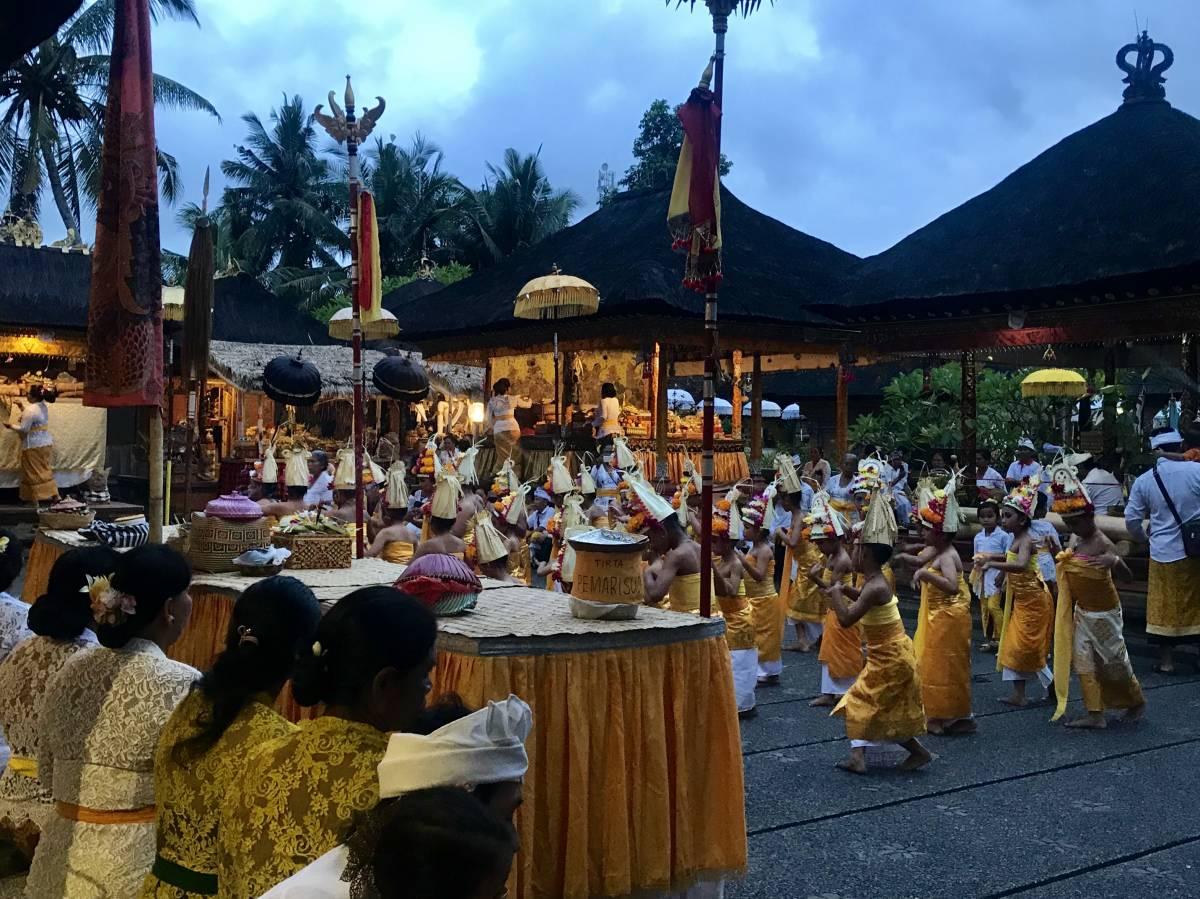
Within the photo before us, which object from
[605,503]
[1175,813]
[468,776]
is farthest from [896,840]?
[605,503]

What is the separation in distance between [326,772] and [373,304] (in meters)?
6.44

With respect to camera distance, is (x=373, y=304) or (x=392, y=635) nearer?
(x=392, y=635)

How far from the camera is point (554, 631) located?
393 cm

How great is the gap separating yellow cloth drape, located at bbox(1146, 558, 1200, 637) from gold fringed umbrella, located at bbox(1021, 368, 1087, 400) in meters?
8.72

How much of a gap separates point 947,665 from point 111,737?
588cm

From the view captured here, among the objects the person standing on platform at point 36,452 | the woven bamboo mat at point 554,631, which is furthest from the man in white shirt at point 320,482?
the woven bamboo mat at point 554,631

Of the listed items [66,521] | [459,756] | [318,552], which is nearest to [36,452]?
[66,521]

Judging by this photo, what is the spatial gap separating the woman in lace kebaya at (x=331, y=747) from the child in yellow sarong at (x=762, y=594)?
19.7ft

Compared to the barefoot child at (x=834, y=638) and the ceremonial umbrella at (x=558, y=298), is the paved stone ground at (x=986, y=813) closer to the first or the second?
the barefoot child at (x=834, y=638)

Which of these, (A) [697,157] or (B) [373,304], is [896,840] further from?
(B) [373,304]

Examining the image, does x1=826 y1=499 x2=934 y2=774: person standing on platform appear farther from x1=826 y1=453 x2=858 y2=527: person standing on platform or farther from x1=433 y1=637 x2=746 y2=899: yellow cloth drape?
x1=826 y1=453 x2=858 y2=527: person standing on platform

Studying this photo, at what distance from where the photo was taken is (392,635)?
2430mm

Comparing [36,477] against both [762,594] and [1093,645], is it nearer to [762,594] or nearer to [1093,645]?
[762,594]

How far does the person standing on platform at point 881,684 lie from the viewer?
21.4 ft
